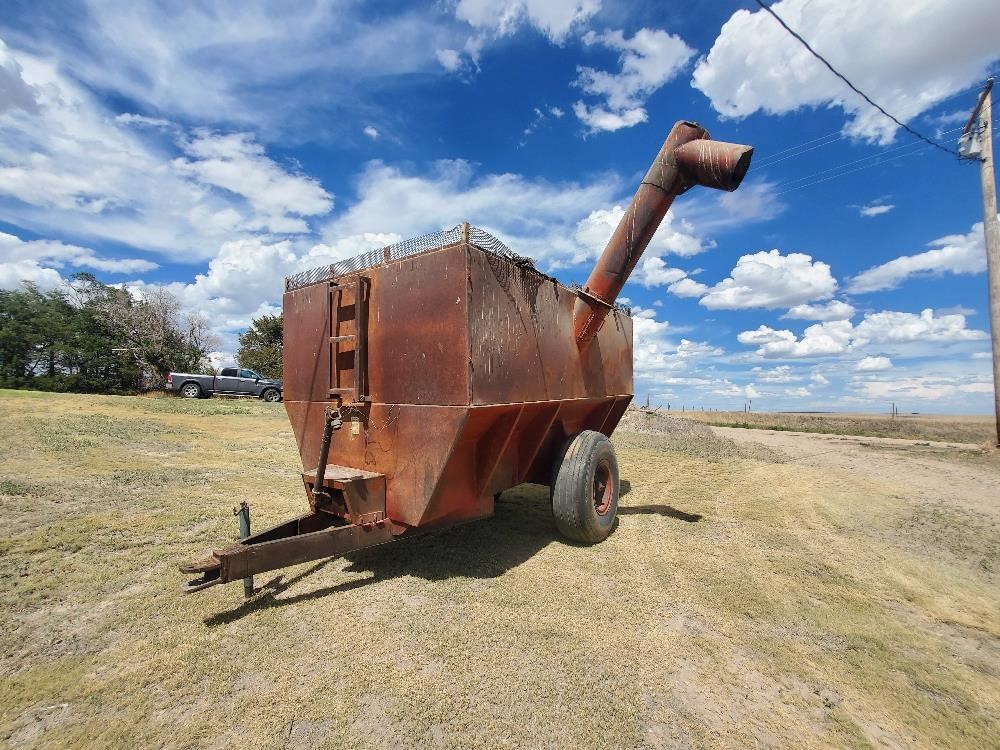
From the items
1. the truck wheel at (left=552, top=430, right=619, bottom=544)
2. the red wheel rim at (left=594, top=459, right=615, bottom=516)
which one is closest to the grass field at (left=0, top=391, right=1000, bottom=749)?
the truck wheel at (left=552, top=430, right=619, bottom=544)

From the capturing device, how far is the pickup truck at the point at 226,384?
21.2m

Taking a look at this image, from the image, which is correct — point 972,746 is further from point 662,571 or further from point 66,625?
point 66,625

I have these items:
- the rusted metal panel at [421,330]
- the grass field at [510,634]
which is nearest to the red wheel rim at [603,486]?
the grass field at [510,634]

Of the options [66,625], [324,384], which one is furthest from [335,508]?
[66,625]

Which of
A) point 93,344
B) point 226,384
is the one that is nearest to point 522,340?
point 226,384

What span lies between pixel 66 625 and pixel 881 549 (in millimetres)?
7362

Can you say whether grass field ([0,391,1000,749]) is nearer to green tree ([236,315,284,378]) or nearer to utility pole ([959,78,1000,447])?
utility pole ([959,78,1000,447])

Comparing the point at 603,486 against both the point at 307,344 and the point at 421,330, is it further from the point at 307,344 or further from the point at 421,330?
the point at 307,344

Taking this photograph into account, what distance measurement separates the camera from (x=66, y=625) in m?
3.25

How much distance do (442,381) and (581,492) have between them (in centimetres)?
206

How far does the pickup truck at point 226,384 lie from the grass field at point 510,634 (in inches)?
652

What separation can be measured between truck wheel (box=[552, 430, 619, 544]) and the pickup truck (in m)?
21.3

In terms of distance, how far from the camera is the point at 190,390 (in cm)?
2122

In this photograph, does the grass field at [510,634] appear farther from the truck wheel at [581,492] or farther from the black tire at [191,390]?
the black tire at [191,390]
